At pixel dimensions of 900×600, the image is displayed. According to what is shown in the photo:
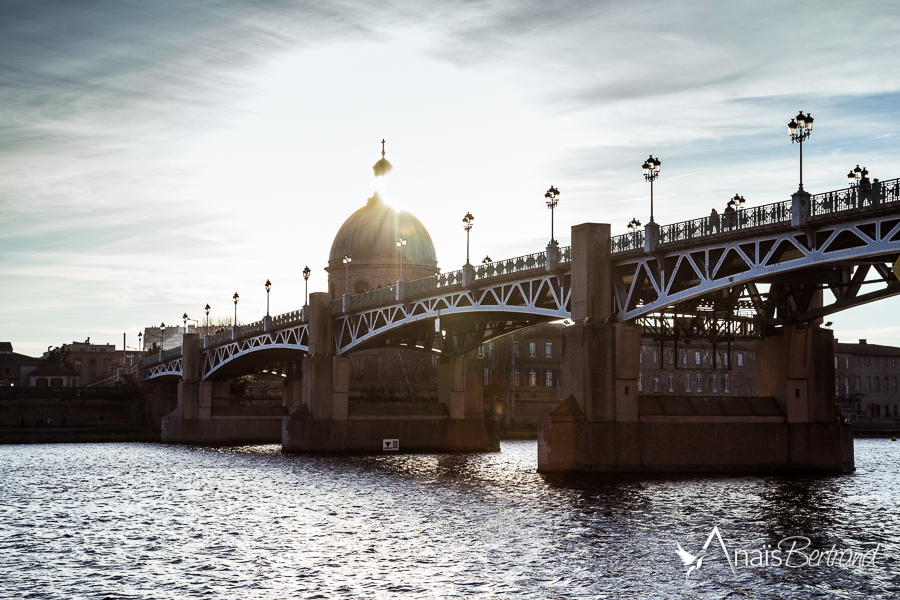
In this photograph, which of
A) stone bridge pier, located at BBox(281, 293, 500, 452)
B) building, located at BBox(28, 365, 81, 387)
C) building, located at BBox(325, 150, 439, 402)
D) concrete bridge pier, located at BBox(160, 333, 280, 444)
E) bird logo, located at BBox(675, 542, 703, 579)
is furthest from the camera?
building, located at BBox(28, 365, 81, 387)

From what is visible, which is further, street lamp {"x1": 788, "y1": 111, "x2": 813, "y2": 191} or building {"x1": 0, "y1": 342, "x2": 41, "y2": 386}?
building {"x1": 0, "y1": 342, "x2": 41, "y2": 386}

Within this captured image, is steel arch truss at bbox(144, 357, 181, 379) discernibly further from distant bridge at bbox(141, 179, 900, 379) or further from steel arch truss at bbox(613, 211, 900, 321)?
steel arch truss at bbox(613, 211, 900, 321)

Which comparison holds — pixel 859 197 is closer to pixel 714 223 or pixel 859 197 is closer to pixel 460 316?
pixel 714 223

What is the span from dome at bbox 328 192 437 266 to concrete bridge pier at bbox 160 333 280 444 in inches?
1084

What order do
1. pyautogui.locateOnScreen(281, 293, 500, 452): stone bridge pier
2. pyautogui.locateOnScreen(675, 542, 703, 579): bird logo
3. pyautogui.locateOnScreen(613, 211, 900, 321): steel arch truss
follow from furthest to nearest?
pyautogui.locateOnScreen(281, 293, 500, 452): stone bridge pier
pyautogui.locateOnScreen(613, 211, 900, 321): steel arch truss
pyautogui.locateOnScreen(675, 542, 703, 579): bird logo

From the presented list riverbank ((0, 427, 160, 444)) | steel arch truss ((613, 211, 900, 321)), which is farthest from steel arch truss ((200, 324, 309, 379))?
steel arch truss ((613, 211, 900, 321))

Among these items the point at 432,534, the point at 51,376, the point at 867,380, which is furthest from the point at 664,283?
the point at 51,376

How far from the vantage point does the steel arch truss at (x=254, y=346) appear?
8900 centimetres

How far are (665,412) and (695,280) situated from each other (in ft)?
23.4

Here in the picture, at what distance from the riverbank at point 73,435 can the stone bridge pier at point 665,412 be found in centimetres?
6269

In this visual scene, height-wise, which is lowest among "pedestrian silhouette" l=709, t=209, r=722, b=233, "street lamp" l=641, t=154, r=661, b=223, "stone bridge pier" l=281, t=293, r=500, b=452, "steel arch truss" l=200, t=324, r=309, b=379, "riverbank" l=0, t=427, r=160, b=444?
"riverbank" l=0, t=427, r=160, b=444

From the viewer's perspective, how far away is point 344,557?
30.9 metres

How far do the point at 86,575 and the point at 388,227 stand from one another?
102m

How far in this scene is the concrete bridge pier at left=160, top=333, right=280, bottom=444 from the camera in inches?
3979
